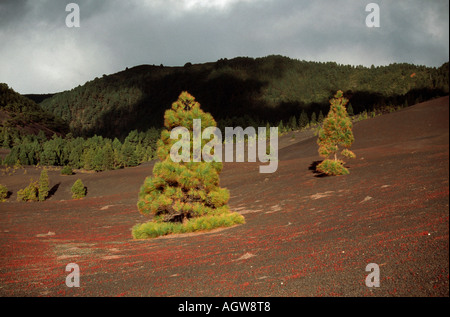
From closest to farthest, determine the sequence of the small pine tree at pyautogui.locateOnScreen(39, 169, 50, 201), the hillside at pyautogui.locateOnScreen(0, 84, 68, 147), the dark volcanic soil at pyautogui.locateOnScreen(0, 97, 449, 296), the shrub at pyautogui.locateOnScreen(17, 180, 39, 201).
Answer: the dark volcanic soil at pyautogui.locateOnScreen(0, 97, 449, 296)
the hillside at pyautogui.locateOnScreen(0, 84, 68, 147)
the shrub at pyautogui.locateOnScreen(17, 180, 39, 201)
the small pine tree at pyautogui.locateOnScreen(39, 169, 50, 201)

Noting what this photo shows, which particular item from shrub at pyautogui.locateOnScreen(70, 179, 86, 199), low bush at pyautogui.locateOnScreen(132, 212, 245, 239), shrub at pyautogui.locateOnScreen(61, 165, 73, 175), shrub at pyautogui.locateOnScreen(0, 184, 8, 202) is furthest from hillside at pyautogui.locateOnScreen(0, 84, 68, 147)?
low bush at pyautogui.locateOnScreen(132, 212, 245, 239)

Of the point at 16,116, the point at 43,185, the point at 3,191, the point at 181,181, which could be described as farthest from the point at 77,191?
the point at 181,181

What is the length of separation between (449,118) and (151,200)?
19988 mm

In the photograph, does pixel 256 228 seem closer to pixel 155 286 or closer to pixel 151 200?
pixel 151 200

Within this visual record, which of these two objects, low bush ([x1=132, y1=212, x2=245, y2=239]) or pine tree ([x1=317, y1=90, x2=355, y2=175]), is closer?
low bush ([x1=132, y1=212, x2=245, y2=239])

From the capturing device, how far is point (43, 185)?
48.6 metres

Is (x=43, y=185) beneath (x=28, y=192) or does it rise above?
above

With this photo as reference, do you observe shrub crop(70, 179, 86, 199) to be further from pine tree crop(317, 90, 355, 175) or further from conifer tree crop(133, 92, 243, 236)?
pine tree crop(317, 90, 355, 175)

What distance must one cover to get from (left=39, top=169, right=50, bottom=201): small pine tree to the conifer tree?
103 feet

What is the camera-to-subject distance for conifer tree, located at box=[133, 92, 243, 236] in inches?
811

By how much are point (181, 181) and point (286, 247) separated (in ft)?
30.5

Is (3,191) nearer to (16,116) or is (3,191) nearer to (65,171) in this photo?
(16,116)
